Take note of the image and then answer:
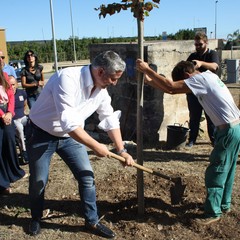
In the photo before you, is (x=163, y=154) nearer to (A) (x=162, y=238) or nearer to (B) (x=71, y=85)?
(A) (x=162, y=238)

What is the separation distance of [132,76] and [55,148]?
11.5ft

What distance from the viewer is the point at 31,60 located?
23.0 ft

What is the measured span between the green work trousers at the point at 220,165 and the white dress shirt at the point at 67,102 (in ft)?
3.46

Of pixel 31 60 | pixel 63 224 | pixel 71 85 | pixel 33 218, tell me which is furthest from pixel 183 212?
pixel 31 60

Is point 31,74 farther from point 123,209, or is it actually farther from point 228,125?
point 228,125

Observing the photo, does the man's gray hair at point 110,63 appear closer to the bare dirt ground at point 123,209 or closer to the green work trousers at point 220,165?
the green work trousers at point 220,165

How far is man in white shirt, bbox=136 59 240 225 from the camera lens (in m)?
3.10

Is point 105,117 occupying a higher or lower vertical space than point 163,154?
higher

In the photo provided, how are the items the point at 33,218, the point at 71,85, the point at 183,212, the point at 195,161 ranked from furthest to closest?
the point at 195,161 < the point at 183,212 < the point at 33,218 < the point at 71,85

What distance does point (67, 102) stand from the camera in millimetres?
2703

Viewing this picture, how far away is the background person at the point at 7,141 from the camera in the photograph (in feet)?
14.0

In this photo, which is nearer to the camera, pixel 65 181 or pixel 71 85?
pixel 71 85

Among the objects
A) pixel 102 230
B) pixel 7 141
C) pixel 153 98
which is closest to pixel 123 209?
pixel 102 230

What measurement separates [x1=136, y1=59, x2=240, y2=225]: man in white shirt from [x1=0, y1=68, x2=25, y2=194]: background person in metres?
1.91
